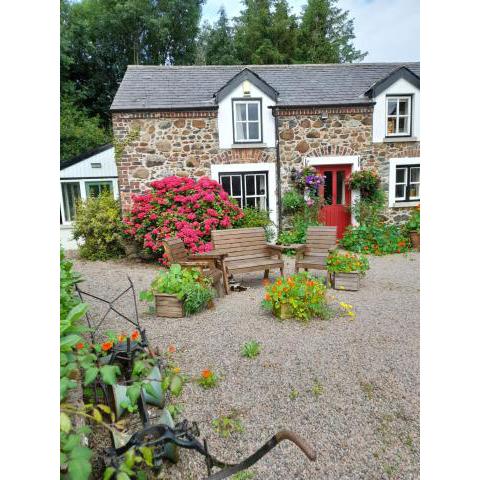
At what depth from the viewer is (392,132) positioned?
923 centimetres

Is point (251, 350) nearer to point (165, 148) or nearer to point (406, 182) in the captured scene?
point (165, 148)

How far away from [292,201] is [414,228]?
3.37 meters

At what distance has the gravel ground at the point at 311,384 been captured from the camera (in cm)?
194

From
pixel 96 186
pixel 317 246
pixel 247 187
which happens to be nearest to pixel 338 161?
pixel 247 187

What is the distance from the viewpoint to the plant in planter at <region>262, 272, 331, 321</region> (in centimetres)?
402

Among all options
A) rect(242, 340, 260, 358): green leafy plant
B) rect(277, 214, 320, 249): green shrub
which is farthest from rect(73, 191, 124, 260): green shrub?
rect(242, 340, 260, 358): green leafy plant

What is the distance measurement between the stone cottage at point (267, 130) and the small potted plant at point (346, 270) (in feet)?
12.3

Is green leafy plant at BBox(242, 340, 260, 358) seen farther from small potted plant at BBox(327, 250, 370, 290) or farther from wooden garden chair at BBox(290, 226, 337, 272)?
wooden garden chair at BBox(290, 226, 337, 272)

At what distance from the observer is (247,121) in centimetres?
866

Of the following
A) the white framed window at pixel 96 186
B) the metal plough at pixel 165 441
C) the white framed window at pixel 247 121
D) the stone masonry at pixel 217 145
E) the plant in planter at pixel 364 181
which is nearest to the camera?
the metal plough at pixel 165 441

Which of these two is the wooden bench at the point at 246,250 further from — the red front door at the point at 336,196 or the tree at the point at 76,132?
the tree at the point at 76,132

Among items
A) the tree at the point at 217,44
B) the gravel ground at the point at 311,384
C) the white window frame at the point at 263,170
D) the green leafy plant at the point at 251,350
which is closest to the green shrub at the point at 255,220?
the white window frame at the point at 263,170

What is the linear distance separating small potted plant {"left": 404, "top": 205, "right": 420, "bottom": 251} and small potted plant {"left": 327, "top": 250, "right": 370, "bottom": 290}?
432 cm
